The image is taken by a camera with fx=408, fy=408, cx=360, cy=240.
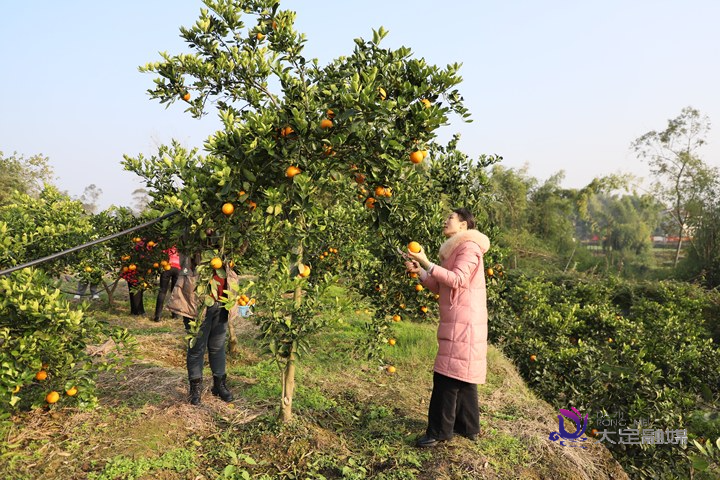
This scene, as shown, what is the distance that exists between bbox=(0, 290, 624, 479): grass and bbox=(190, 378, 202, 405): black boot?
0.22 feet

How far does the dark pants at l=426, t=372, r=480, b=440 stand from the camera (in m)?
2.99

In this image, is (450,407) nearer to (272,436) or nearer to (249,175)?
(272,436)

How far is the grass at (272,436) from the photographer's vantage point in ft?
8.52

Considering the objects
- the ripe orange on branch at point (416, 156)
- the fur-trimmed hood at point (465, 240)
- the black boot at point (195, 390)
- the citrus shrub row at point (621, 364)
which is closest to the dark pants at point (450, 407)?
the fur-trimmed hood at point (465, 240)

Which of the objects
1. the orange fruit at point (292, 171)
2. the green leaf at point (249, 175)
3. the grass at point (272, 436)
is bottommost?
the grass at point (272, 436)

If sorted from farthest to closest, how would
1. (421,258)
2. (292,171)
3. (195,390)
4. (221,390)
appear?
(221,390) < (195,390) < (421,258) < (292,171)

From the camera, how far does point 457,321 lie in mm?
2947

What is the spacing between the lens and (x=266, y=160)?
8.35ft

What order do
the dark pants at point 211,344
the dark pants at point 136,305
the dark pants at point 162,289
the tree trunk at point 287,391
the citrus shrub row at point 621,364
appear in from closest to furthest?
the tree trunk at point 287,391 < the dark pants at point 211,344 < the citrus shrub row at point 621,364 < the dark pants at point 162,289 < the dark pants at point 136,305

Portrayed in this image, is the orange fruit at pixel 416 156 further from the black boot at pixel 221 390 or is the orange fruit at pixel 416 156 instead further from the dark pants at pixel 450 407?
the black boot at pixel 221 390

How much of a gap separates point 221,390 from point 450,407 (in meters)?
1.97

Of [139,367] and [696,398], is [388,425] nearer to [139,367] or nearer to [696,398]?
[139,367]

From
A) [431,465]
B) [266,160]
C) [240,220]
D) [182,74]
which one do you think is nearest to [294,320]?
[240,220]

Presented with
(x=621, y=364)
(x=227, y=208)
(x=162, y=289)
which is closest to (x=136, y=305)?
(x=162, y=289)
